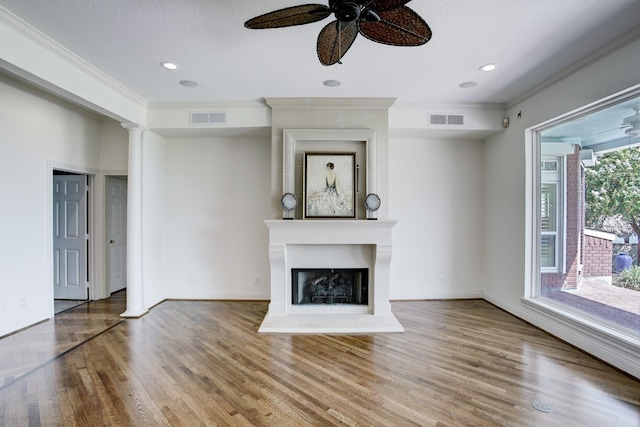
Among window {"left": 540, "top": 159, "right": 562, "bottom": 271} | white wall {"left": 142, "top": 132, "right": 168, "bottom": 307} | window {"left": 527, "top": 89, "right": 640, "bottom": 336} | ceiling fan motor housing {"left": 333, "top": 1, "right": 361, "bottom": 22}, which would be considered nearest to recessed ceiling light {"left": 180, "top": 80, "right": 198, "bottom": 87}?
white wall {"left": 142, "top": 132, "right": 168, "bottom": 307}

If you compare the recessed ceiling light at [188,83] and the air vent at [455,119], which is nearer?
the recessed ceiling light at [188,83]

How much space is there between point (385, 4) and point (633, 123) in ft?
8.57

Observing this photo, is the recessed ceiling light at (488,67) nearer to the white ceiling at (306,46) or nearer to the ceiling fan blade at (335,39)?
the white ceiling at (306,46)

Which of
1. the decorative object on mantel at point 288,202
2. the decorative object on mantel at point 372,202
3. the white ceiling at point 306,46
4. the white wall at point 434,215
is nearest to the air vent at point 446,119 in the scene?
the white ceiling at point 306,46

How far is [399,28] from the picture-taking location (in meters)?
1.78

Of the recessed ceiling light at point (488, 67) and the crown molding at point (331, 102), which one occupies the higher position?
the recessed ceiling light at point (488, 67)

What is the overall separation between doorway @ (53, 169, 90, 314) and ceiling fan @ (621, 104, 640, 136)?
6552 millimetres

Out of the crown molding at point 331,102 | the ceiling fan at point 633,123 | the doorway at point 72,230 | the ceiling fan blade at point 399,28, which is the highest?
the crown molding at point 331,102

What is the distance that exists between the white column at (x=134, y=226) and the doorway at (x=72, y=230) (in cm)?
123

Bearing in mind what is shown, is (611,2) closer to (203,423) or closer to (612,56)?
(612,56)

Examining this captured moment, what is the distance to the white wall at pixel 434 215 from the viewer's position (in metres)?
4.47

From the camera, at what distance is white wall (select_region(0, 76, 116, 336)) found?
3219 millimetres

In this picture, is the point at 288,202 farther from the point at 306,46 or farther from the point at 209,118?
the point at 306,46

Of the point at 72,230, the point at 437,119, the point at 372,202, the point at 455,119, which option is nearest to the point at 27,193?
the point at 72,230
